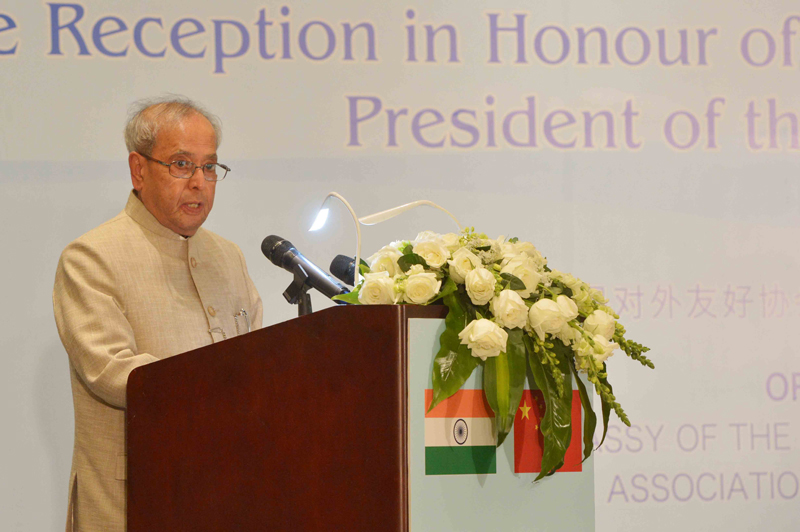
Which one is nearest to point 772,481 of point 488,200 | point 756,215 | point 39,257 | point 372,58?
point 756,215

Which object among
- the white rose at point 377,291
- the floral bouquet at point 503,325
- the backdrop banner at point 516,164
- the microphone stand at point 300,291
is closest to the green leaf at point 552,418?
the floral bouquet at point 503,325

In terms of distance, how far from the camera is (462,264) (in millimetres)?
1229

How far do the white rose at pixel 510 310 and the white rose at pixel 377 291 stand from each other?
0.50ft

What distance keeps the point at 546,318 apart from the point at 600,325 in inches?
5.0

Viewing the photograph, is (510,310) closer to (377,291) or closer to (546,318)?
(546,318)

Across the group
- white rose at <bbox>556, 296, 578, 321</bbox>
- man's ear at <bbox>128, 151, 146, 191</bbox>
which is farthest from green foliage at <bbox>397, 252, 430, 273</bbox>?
man's ear at <bbox>128, 151, 146, 191</bbox>

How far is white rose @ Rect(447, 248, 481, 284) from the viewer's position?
1.22 meters

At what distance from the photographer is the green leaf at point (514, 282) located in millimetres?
1237

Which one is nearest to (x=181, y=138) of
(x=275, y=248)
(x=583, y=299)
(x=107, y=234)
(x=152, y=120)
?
(x=152, y=120)

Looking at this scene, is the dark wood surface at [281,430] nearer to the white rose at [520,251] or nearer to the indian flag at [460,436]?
the indian flag at [460,436]

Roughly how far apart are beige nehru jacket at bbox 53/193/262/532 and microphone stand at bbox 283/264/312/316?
288 millimetres

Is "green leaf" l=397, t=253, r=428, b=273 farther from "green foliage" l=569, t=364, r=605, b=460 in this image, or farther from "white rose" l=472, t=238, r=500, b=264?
"green foliage" l=569, t=364, r=605, b=460

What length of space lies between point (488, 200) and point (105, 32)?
147 centimetres

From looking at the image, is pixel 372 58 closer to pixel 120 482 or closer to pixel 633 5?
pixel 633 5
